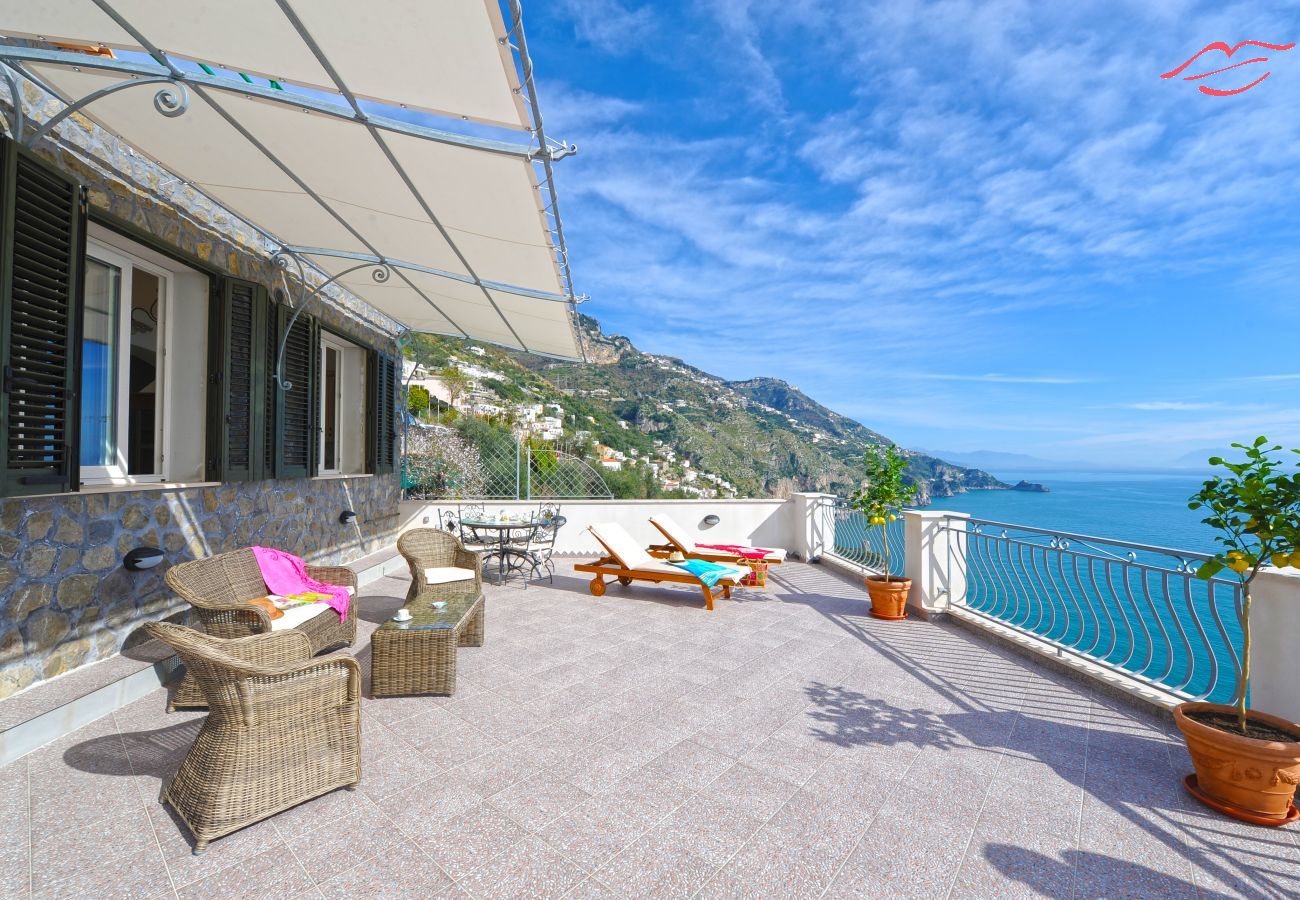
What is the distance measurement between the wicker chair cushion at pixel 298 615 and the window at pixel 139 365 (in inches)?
57.4

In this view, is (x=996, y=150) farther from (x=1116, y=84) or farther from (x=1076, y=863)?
(x=1076, y=863)

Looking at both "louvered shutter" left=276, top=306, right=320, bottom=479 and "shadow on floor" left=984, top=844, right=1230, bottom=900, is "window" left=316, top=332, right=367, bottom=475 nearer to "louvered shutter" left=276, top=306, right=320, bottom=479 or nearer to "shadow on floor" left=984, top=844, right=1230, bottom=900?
A: "louvered shutter" left=276, top=306, right=320, bottom=479

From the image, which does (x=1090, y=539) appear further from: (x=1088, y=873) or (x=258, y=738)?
(x=258, y=738)

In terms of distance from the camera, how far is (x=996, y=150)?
12594 millimetres

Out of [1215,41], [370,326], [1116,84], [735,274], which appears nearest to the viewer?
[1215,41]

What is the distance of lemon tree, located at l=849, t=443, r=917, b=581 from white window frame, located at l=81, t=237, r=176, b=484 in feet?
19.8

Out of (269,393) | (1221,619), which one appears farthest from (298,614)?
(1221,619)

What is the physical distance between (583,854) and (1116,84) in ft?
30.7

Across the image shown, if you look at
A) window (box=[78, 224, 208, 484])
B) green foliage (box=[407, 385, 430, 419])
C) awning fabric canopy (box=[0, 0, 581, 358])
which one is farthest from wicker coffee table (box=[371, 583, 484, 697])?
green foliage (box=[407, 385, 430, 419])

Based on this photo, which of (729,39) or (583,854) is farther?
(729,39)

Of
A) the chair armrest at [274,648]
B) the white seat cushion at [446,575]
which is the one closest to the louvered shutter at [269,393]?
the white seat cushion at [446,575]

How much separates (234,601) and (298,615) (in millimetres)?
454

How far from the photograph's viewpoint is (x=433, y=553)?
495cm

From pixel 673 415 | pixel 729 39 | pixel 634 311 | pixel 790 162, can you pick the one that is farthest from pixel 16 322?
pixel 634 311
